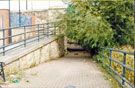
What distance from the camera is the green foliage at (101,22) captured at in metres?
8.49

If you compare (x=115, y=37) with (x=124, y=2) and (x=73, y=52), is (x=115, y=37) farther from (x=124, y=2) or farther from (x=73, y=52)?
(x=73, y=52)

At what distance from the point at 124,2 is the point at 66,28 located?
3478mm

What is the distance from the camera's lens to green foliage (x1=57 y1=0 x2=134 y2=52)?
27.9 ft

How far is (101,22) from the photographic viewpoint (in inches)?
334

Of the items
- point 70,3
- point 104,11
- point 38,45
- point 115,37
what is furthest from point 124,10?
point 38,45

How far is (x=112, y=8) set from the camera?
28.7ft

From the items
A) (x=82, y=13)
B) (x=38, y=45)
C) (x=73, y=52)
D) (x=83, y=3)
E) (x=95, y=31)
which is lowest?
(x=73, y=52)

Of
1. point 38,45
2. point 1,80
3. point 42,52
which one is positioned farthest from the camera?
point 42,52

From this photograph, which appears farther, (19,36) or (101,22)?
(19,36)

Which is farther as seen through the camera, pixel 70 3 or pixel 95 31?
pixel 70 3

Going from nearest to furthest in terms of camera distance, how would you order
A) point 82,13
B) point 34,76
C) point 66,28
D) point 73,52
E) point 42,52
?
1. point 34,76
2. point 42,52
3. point 82,13
4. point 66,28
5. point 73,52

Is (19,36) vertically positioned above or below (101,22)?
below

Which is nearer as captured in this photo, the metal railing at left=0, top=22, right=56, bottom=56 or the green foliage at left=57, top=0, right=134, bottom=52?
the metal railing at left=0, top=22, right=56, bottom=56

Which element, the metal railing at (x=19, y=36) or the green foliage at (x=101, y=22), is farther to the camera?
the green foliage at (x=101, y=22)
